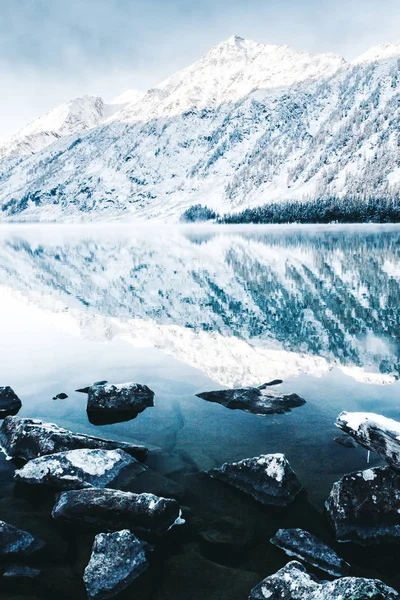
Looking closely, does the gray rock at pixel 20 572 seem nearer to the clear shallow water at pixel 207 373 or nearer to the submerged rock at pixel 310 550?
the clear shallow water at pixel 207 373

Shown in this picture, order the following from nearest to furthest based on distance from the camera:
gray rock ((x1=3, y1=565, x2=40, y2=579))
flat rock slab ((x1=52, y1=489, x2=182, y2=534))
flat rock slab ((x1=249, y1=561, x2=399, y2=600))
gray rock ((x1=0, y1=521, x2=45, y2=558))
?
1. flat rock slab ((x1=249, y1=561, x2=399, y2=600))
2. gray rock ((x1=3, y1=565, x2=40, y2=579))
3. gray rock ((x1=0, y1=521, x2=45, y2=558))
4. flat rock slab ((x1=52, y1=489, x2=182, y2=534))

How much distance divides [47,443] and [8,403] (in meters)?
3.51

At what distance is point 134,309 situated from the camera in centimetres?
2700

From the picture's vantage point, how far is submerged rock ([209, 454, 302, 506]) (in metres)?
8.01

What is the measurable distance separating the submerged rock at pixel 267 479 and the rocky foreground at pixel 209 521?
2 centimetres

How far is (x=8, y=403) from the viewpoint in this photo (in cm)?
1244

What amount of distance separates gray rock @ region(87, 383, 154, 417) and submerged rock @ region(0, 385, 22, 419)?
200cm

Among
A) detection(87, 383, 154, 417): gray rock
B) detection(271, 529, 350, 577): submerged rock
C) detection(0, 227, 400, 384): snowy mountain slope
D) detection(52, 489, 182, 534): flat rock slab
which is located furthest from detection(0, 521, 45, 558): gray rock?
detection(0, 227, 400, 384): snowy mountain slope

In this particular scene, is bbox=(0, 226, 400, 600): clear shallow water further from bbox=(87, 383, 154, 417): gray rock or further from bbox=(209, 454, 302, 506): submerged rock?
bbox=(87, 383, 154, 417): gray rock

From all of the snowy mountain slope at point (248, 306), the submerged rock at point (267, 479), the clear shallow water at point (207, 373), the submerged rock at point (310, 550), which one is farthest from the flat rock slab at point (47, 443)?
the snowy mountain slope at point (248, 306)

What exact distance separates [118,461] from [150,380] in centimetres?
590

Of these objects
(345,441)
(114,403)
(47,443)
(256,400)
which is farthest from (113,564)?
(256,400)

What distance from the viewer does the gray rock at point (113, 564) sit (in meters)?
6.04

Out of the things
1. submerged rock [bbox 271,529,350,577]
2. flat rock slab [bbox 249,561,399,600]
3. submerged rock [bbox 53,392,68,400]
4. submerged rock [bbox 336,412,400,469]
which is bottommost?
submerged rock [bbox 53,392,68,400]
